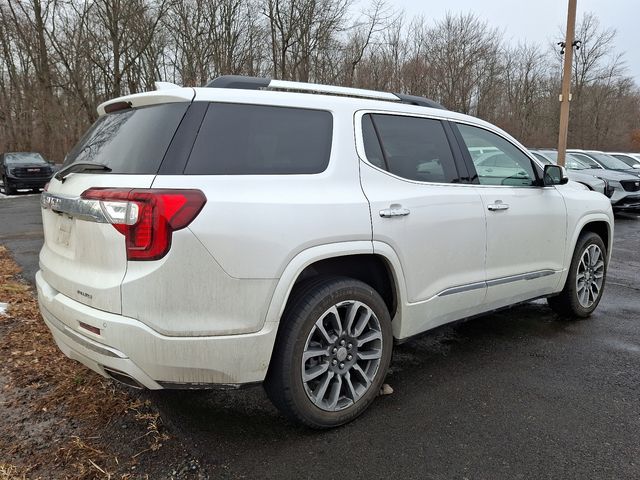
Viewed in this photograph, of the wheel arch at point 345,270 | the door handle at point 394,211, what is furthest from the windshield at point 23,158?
the door handle at point 394,211

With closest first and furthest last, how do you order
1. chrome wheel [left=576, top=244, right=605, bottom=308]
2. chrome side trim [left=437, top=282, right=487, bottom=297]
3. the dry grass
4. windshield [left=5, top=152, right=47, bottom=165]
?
the dry grass → chrome side trim [left=437, top=282, right=487, bottom=297] → chrome wheel [left=576, top=244, right=605, bottom=308] → windshield [left=5, top=152, right=47, bottom=165]

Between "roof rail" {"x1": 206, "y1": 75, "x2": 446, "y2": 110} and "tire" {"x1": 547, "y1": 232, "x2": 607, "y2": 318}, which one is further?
"tire" {"x1": 547, "y1": 232, "x2": 607, "y2": 318}

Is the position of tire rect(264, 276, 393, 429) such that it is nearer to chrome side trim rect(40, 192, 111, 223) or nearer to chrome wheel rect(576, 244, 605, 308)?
chrome side trim rect(40, 192, 111, 223)

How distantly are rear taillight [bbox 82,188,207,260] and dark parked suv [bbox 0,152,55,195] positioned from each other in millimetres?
19941

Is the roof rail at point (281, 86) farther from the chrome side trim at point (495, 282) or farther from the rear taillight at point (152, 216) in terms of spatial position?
the chrome side trim at point (495, 282)

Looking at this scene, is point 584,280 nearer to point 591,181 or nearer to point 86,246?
point 86,246

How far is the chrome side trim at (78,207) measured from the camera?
2277 mm

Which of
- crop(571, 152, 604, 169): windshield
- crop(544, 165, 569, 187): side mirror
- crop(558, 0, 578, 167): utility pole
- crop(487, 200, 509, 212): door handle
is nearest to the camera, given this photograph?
crop(487, 200, 509, 212): door handle

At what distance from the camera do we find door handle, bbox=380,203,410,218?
9.27 ft

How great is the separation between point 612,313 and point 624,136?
43514 millimetres

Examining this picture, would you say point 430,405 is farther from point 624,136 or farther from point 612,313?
point 624,136

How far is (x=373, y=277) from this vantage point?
3043 mm

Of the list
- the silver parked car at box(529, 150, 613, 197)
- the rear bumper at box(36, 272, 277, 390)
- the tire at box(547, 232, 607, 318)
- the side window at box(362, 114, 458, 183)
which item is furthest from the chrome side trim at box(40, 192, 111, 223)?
the silver parked car at box(529, 150, 613, 197)

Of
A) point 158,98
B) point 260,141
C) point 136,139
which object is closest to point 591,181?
point 260,141
